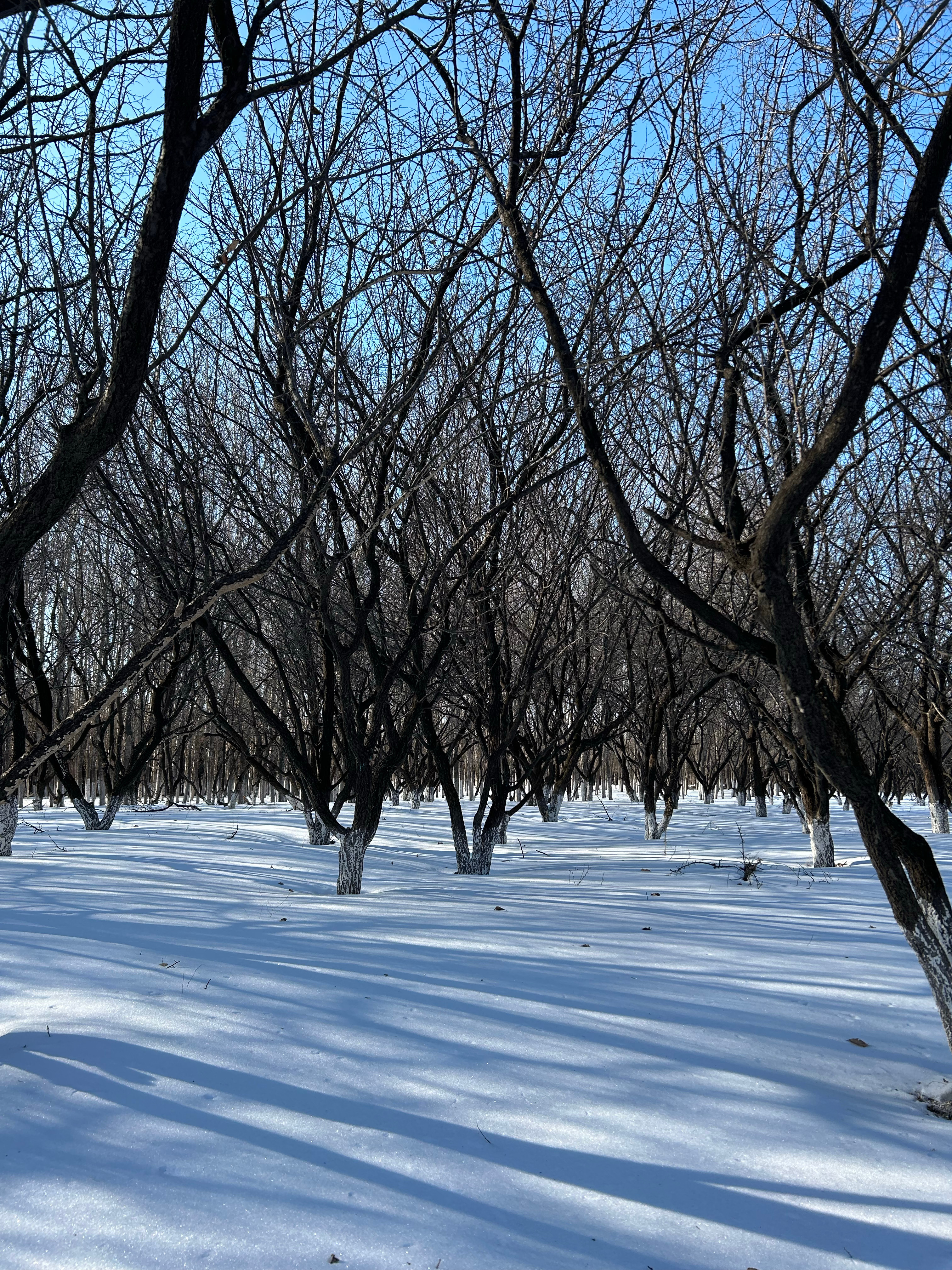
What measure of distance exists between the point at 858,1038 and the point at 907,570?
22.6 ft

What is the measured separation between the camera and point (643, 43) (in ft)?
14.5

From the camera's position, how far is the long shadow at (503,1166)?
1882 mm

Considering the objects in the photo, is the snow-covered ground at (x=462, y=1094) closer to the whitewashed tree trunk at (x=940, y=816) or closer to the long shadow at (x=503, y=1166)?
the long shadow at (x=503, y=1166)

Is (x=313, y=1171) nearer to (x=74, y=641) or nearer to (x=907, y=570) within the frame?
(x=907, y=570)

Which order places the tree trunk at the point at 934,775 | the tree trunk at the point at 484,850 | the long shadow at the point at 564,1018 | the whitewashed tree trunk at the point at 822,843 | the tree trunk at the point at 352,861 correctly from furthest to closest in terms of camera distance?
the tree trunk at the point at 934,775 < the whitewashed tree trunk at the point at 822,843 < the tree trunk at the point at 484,850 < the tree trunk at the point at 352,861 < the long shadow at the point at 564,1018

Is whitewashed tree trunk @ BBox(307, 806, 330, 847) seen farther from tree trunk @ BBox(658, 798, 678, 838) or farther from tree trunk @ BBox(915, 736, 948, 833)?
tree trunk @ BBox(915, 736, 948, 833)

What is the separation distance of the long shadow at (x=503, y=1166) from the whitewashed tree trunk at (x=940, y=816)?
44.5ft

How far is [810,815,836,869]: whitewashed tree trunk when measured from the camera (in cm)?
894

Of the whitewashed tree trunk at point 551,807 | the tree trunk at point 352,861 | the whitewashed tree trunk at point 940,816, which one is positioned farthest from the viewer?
the whitewashed tree trunk at point 551,807

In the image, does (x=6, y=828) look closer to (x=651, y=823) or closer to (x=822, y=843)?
(x=651, y=823)

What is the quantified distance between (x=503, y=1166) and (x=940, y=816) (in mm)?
14169

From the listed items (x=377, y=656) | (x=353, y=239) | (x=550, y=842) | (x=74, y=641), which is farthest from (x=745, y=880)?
(x=74, y=641)

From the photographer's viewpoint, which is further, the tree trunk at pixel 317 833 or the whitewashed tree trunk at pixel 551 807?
the whitewashed tree trunk at pixel 551 807

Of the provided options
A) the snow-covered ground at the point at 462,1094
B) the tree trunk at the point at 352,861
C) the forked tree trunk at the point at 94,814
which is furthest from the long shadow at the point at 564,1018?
the forked tree trunk at the point at 94,814
